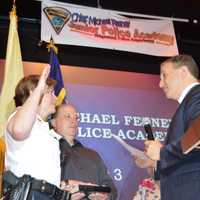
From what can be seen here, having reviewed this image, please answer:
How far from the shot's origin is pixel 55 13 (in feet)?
13.1

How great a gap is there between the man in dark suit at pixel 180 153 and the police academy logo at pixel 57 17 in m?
1.98

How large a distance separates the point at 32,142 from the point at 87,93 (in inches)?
87.5

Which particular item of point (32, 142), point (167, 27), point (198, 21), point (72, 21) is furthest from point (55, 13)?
point (32, 142)

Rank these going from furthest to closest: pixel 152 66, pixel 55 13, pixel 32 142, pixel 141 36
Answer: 1. pixel 152 66
2. pixel 141 36
3. pixel 55 13
4. pixel 32 142

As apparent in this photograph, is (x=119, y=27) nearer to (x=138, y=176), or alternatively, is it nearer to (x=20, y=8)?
(x=20, y=8)

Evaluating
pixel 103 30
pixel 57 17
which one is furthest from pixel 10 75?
pixel 103 30

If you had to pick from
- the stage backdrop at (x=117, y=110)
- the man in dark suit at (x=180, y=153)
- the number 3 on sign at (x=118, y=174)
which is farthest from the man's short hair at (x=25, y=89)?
the number 3 on sign at (x=118, y=174)

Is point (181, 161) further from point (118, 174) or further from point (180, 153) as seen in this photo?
point (118, 174)

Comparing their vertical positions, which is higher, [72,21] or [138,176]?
[72,21]

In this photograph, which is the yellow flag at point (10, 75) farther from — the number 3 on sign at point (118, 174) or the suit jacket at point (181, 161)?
the suit jacket at point (181, 161)

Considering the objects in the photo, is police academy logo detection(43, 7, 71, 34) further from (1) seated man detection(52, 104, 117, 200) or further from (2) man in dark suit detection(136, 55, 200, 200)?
(2) man in dark suit detection(136, 55, 200, 200)

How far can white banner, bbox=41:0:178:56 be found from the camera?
3971mm

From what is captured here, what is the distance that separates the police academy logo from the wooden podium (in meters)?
2.41

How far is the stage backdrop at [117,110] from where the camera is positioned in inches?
159
